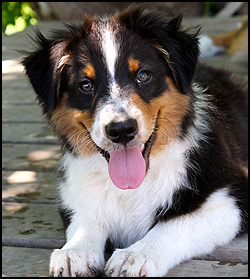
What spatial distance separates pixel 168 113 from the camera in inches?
132

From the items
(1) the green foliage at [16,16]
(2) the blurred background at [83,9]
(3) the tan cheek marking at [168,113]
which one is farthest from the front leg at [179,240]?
(1) the green foliage at [16,16]

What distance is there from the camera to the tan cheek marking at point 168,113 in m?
3.30

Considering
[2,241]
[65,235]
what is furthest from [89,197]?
[2,241]

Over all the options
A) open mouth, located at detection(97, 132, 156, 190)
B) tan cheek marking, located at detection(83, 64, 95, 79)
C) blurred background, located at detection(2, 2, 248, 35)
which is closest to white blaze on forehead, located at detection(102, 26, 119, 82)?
tan cheek marking, located at detection(83, 64, 95, 79)

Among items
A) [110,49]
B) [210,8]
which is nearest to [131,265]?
[110,49]

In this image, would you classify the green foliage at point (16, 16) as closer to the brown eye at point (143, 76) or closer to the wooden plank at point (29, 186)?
the wooden plank at point (29, 186)

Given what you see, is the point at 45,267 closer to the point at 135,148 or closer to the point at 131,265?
the point at 131,265

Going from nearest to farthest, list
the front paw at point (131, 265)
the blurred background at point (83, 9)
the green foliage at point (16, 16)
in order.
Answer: the front paw at point (131, 265)
the blurred background at point (83, 9)
the green foliage at point (16, 16)

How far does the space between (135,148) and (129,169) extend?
13 centimetres

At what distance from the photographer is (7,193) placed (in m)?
4.34

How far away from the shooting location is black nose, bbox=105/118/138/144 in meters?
2.96

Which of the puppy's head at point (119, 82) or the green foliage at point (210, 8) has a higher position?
the green foliage at point (210, 8)

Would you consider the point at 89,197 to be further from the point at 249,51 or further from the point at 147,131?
the point at 249,51

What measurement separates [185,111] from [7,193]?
169 centimetres
